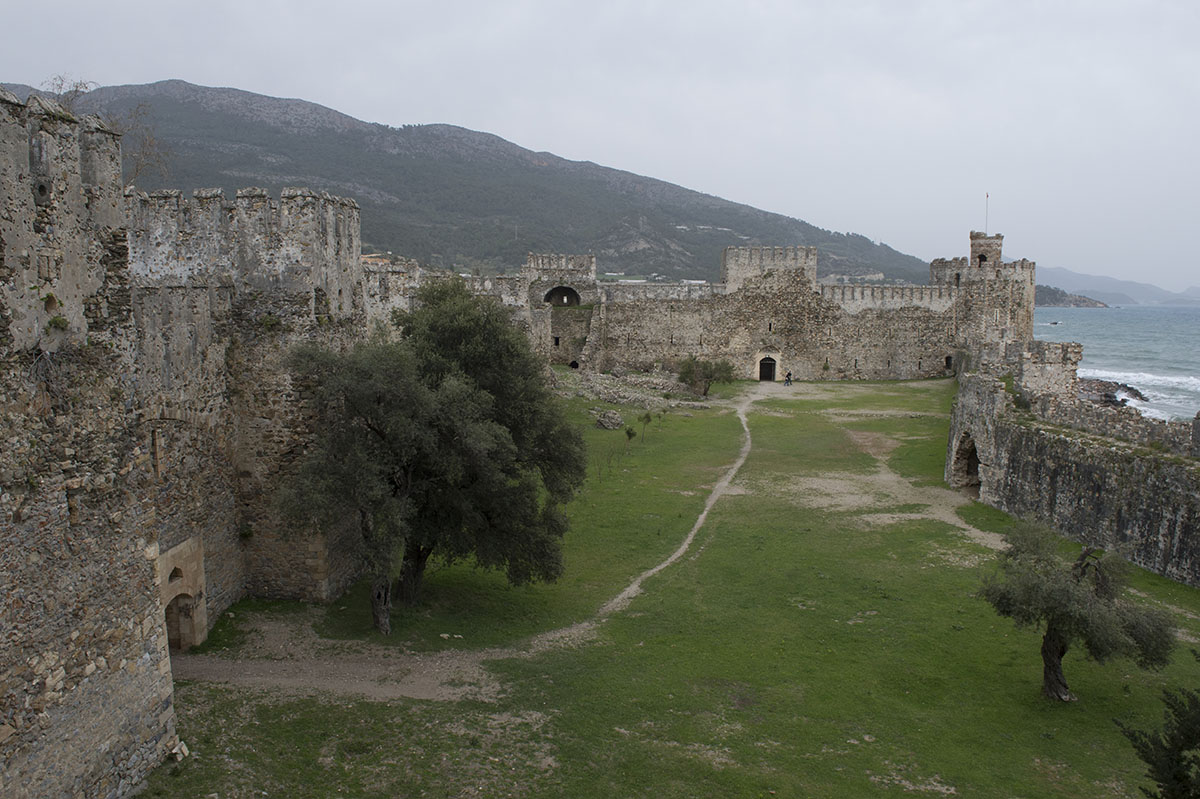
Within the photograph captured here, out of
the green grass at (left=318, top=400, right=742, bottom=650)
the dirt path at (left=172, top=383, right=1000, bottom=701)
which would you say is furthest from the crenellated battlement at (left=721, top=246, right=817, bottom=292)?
the dirt path at (left=172, top=383, right=1000, bottom=701)

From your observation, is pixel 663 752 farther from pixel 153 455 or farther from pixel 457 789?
pixel 153 455

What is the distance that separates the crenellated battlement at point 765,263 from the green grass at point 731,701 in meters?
27.9

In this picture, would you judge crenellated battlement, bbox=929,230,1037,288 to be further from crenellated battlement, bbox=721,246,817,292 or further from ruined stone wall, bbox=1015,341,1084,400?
ruined stone wall, bbox=1015,341,1084,400

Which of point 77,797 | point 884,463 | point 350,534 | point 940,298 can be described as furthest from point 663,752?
point 940,298

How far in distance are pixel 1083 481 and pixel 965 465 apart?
18.8 ft

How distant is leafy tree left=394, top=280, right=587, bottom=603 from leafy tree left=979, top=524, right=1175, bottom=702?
6.69 meters

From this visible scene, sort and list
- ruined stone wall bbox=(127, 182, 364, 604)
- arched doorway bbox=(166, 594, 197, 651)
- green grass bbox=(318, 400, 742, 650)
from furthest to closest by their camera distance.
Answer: green grass bbox=(318, 400, 742, 650) → ruined stone wall bbox=(127, 182, 364, 604) → arched doorway bbox=(166, 594, 197, 651)

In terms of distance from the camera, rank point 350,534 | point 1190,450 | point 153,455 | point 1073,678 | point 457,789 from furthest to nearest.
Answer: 1. point 1190,450
2. point 350,534
3. point 1073,678
4. point 153,455
5. point 457,789

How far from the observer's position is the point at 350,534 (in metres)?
13.8

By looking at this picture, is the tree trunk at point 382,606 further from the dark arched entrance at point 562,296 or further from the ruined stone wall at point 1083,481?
the dark arched entrance at point 562,296

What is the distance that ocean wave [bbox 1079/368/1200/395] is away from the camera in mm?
54438

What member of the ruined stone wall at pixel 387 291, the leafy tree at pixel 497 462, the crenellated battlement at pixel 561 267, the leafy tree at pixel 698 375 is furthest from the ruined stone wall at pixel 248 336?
the crenellated battlement at pixel 561 267

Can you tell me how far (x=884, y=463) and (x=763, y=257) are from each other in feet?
69.5

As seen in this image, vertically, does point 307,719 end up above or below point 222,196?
below
